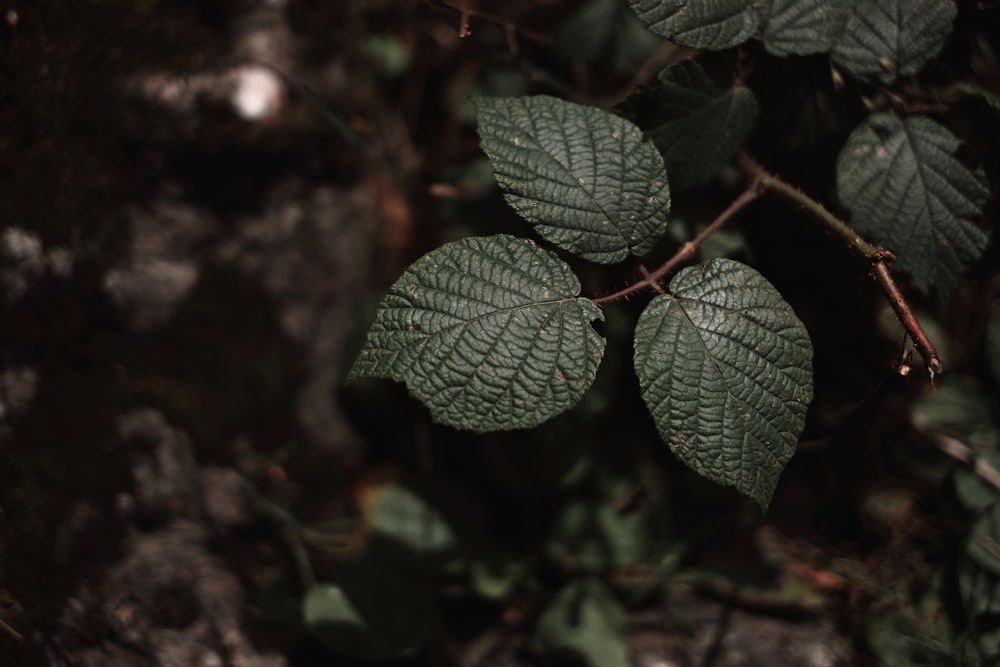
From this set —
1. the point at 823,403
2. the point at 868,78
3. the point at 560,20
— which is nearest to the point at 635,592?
the point at 823,403

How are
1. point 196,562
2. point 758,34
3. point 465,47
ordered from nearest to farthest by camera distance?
point 758,34 → point 196,562 → point 465,47

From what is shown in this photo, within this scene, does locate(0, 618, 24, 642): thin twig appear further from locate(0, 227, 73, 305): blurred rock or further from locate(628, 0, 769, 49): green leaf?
locate(628, 0, 769, 49): green leaf

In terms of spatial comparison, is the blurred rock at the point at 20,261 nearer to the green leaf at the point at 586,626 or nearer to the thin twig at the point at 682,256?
the thin twig at the point at 682,256

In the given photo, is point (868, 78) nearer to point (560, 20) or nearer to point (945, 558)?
point (560, 20)

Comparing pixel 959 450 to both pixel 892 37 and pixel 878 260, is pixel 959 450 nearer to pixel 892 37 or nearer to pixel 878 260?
pixel 878 260

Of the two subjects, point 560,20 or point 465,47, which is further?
point 465,47

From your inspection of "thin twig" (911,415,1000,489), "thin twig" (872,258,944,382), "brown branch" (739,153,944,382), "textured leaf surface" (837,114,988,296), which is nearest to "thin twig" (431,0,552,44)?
"brown branch" (739,153,944,382)
